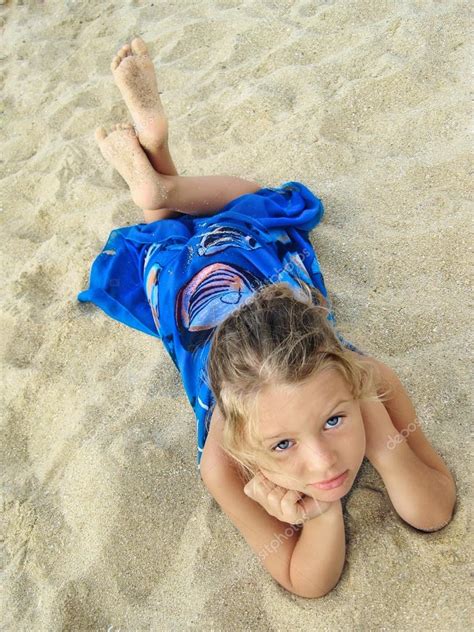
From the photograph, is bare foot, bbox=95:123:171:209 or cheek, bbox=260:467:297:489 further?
bare foot, bbox=95:123:171:209

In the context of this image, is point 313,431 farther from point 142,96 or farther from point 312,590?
point 142,96

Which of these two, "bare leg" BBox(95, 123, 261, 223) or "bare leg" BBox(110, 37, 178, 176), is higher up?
"bare leg" BBox(110, 37, 178, 176)

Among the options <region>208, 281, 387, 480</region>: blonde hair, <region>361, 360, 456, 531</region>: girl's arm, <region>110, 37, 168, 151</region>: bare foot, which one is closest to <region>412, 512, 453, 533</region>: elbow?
<region>361, 360, 456, 531</region>: girl's arm

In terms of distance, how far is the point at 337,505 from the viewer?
1346mm

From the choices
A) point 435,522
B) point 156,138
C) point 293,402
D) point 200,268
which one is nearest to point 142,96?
point 156,138

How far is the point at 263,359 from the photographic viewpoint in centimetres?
121

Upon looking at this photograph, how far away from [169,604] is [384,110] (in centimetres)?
205

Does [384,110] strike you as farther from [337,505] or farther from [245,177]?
[337,505]

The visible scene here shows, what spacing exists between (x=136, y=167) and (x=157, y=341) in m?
0.62

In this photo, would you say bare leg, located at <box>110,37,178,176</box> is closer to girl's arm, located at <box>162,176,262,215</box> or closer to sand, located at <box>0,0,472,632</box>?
girl's arm, located at <box>162,176,262,215</box>

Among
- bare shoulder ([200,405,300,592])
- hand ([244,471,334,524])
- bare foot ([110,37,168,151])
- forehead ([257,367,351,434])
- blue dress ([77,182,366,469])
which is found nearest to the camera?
forehead ([257,367,351,434])

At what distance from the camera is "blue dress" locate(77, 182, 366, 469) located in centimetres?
185

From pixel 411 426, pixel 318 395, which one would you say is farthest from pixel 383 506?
pixel 318 395

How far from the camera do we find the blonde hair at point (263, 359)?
3.93 ft
